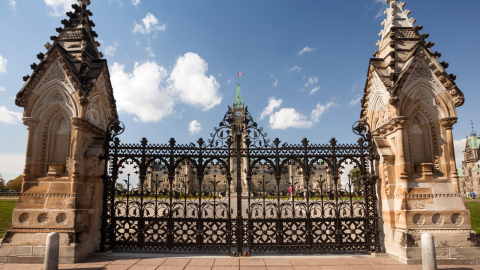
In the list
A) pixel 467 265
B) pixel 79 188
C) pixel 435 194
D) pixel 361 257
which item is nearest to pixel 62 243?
pixel 79 188

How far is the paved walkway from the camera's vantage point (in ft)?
21.1

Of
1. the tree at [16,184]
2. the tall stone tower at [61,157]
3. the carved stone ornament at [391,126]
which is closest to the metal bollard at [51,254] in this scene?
the tall stone tower at [61,157]

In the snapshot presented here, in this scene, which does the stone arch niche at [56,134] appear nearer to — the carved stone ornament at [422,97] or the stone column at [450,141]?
the carved stone ornament at [422,97]

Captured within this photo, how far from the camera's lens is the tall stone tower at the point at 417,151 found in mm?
6762

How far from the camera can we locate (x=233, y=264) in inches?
265

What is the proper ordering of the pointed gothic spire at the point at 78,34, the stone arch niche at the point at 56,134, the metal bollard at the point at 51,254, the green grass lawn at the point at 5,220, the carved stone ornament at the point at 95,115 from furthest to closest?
the green grass lawn at the point at 5,220, the pointed gothic spire at the point at 78,34, the carved stone ornament at the point at 95,115, the stone arch niche at the point at 56,134, the metal bollard at the point at 51,254

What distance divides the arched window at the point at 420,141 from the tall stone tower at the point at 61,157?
8968 millimetres

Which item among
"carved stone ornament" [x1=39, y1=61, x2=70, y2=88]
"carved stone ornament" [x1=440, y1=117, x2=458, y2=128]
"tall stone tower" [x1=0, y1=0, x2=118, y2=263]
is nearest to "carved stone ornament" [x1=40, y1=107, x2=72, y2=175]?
"tall stone tower" [x1=0, y1=0, x2=118, y2=263]

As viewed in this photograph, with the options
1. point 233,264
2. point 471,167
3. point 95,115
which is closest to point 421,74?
point 233,264

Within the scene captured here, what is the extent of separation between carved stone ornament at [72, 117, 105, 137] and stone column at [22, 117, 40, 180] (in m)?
1.16

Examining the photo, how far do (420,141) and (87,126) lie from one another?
30.8ft

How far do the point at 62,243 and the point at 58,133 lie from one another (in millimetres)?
2981

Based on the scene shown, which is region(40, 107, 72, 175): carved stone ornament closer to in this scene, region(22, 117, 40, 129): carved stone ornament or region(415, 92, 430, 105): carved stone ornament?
region(22, 117, 40, 129): carved stone ornament

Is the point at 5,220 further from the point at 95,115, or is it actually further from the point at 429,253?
the point at 429,253
